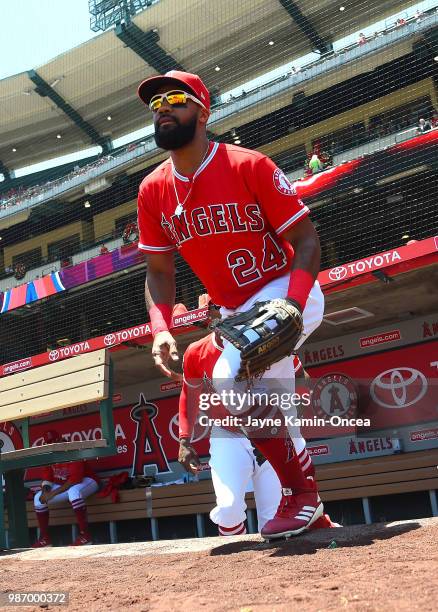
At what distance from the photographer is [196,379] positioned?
139 inches

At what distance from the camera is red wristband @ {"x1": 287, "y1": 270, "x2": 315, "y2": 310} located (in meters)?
2.53

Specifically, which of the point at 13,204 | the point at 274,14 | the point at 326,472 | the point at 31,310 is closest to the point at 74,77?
the point at 13,204

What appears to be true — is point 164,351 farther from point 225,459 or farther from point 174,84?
point 174,84

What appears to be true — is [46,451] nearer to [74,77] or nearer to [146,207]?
[146,207]

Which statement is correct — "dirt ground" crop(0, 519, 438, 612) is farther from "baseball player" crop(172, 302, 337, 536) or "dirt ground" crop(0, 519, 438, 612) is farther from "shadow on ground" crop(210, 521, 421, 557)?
"baseball player" crop(172, 302, 337, 536)

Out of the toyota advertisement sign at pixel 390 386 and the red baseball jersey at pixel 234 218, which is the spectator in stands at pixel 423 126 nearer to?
the toyota advertisement sign at pixel 390 386

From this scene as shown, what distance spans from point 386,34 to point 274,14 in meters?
4.45

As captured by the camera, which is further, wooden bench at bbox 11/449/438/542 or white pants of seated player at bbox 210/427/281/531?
wooden bench at bbox 11/449/438/542

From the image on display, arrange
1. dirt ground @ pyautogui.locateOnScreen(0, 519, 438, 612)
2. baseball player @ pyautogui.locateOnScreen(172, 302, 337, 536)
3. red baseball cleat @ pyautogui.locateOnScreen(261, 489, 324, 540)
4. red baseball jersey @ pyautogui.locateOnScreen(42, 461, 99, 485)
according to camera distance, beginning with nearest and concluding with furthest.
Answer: dirt ground @ pyautogui.locateOnScreen(0, 519, 438, 612) < red baseball cleat @ pyautogui.locateOnScreen(261, 489, 324, 540) < baseball player @ pyautogui.locateOnScreen(172, 302, 337, 536) < red baseball jersey @ pyautogui.locateOnScreen(42, 461, 99, 485)

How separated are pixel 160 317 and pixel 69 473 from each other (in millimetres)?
7587

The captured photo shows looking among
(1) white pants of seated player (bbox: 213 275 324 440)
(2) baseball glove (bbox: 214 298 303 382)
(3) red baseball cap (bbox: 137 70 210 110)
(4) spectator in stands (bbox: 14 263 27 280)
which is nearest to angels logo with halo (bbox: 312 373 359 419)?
(1) white pants of seated player (bbox: 213 275 324 440)

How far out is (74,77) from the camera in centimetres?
2156

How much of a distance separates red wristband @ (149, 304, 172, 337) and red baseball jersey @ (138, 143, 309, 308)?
0.89 ft

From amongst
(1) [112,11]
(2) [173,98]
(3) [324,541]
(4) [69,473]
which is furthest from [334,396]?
(1) [112,11]
